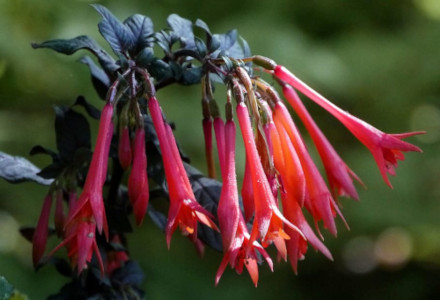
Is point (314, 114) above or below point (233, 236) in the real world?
below

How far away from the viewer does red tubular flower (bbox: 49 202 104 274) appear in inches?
24.4

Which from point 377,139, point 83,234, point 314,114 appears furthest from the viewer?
point 314,114

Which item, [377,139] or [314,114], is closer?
[377,139]

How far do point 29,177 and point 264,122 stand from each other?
28 centimetres

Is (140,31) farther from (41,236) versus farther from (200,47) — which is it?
(41,236)

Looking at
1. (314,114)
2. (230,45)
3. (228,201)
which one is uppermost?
(230,45)

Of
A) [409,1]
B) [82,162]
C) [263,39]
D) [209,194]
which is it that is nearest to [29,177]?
[82,162]

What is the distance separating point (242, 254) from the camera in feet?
2.08

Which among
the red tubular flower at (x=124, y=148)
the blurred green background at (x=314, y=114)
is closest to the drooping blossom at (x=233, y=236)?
the red tubular flower at (x=124, y=148)

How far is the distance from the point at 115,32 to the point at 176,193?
0.18 meters

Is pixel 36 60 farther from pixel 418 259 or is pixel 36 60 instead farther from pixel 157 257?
pixel 418 259

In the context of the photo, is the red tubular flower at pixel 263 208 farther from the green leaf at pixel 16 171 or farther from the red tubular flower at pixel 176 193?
the green leaf at pixel 16 171

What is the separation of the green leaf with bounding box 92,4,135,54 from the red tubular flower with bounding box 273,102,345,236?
0.57ft

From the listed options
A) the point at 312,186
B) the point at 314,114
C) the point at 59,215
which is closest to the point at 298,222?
the point at 312,186
